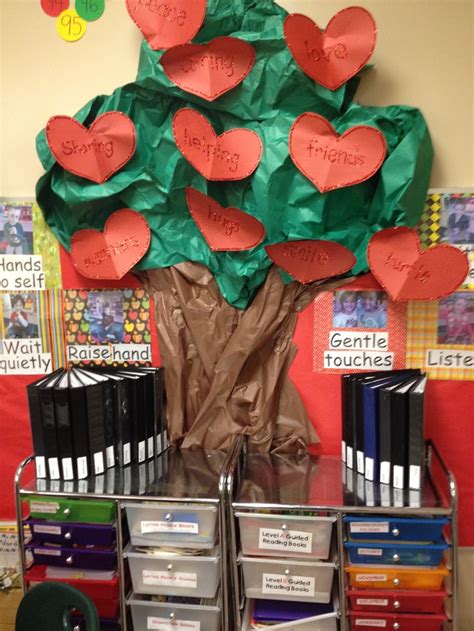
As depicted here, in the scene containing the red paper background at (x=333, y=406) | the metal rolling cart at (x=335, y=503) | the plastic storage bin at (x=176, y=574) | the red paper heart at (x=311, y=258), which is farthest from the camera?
the red paper background at (x=333, y=406)

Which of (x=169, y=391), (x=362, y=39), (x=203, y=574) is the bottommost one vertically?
(x=203, y=574)

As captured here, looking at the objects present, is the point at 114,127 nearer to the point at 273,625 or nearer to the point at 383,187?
the point at 383,187

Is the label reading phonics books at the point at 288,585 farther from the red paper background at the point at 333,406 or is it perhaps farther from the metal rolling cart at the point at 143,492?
the red paper background at the point at 333,406

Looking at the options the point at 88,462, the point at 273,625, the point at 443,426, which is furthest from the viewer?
the point at 443,426

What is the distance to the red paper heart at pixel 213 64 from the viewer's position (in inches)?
62.4

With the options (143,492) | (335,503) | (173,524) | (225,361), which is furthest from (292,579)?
(225,361)

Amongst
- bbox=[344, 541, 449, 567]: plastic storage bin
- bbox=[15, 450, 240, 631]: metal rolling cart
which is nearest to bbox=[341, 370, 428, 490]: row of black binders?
bbox=[344, 541, 449, 567]: plastic storage bin

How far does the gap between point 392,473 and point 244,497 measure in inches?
17.2

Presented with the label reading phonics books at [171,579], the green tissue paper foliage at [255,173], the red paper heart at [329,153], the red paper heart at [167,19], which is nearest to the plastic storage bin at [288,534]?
the label reading phonics books at [171,579]

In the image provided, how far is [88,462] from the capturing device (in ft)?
5.35

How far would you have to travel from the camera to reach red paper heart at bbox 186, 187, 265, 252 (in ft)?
5.47

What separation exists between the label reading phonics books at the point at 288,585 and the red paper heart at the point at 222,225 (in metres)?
0.98

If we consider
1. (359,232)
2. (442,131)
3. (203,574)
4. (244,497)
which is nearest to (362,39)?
(442,131)

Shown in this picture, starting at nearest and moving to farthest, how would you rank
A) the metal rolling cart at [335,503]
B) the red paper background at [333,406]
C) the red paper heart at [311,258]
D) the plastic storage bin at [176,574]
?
1. the metal rolling cart at [335,503]
2. the plastic storage bin at [176,574]
3. the red paper heart at [311,258]
4. the red paper background at [333,406]
